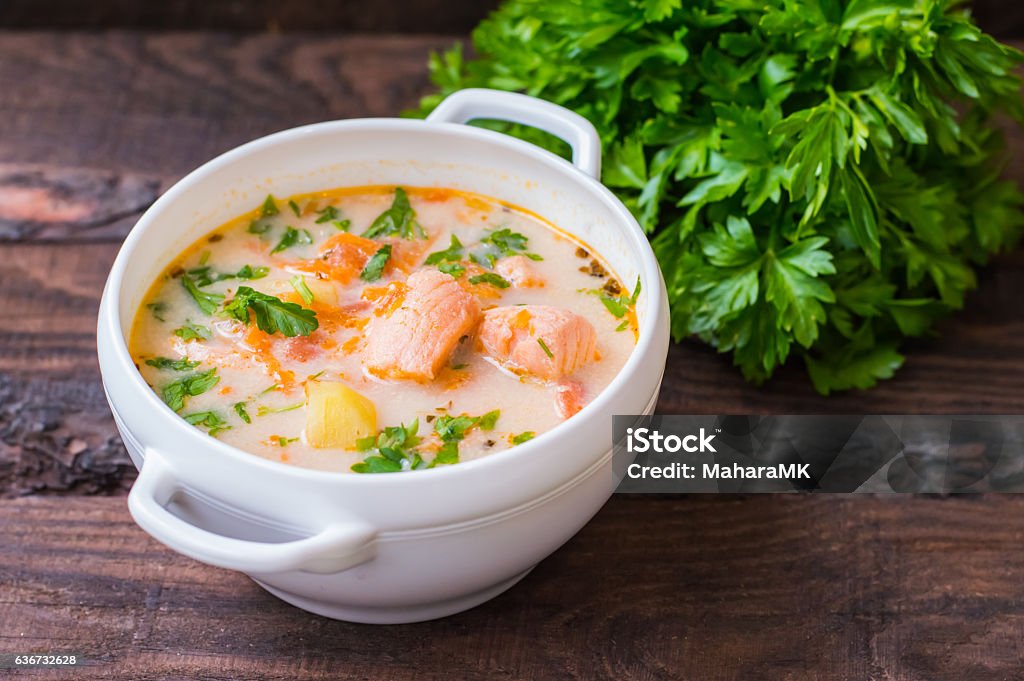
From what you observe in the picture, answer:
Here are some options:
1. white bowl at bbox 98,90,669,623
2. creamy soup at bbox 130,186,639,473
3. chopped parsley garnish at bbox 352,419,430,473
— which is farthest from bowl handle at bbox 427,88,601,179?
chopped parsley garnish at bbox 352,419,430,473

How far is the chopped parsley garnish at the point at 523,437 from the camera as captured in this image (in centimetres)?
182

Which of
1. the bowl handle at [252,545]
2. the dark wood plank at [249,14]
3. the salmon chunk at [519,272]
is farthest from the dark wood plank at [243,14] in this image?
the bowl handle at [252,545]

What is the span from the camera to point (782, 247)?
2375mm

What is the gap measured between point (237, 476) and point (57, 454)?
2.66 ft

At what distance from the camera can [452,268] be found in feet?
7.00

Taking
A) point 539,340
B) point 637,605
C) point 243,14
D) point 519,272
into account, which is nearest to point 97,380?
point 519,272

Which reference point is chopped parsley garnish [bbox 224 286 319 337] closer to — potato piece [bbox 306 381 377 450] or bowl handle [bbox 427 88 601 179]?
potato piece [bbox 306 381 377 450]

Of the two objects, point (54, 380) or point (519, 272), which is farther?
point (54, 380)

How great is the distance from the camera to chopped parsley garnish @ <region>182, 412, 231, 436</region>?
1.83m

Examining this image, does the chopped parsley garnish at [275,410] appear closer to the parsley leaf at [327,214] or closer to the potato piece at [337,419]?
the potato piece at [337,419]

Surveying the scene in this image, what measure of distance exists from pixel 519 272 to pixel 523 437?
1.34ft

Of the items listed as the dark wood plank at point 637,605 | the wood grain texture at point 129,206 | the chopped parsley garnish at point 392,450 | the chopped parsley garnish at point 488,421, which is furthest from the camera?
the wood grain texture at point 129,206

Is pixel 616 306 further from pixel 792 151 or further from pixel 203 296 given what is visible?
pixel 203 296

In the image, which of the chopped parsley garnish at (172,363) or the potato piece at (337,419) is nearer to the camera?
the potato piece at (337,419)
